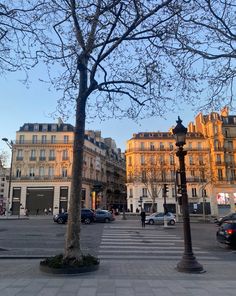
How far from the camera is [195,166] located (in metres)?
67.8

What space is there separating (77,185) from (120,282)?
3.07 metres

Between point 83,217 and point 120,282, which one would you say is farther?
point 83,217

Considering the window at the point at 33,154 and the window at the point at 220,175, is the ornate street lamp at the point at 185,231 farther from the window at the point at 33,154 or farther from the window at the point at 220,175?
the window at the point at 220,175

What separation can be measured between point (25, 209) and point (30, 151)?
1146 cm

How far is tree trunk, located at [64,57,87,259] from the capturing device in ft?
29.5

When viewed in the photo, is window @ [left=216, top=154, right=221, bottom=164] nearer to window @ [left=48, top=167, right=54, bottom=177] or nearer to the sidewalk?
window @ [left=48, top=167, right=54, bottom=177]

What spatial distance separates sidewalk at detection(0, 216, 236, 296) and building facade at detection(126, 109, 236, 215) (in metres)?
51.2

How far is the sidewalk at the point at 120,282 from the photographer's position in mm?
6574

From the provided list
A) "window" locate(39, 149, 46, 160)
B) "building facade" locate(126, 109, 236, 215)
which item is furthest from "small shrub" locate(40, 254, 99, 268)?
"window" locate(39, 149, 46, 160)

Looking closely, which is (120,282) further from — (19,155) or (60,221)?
(19,155)

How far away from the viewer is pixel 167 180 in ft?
220

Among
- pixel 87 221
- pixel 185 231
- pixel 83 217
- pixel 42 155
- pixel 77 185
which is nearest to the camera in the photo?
pixel 77 185

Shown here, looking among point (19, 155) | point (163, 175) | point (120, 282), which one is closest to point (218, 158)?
point (163, 175)

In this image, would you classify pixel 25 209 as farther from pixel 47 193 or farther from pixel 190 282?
pixel 190 282
